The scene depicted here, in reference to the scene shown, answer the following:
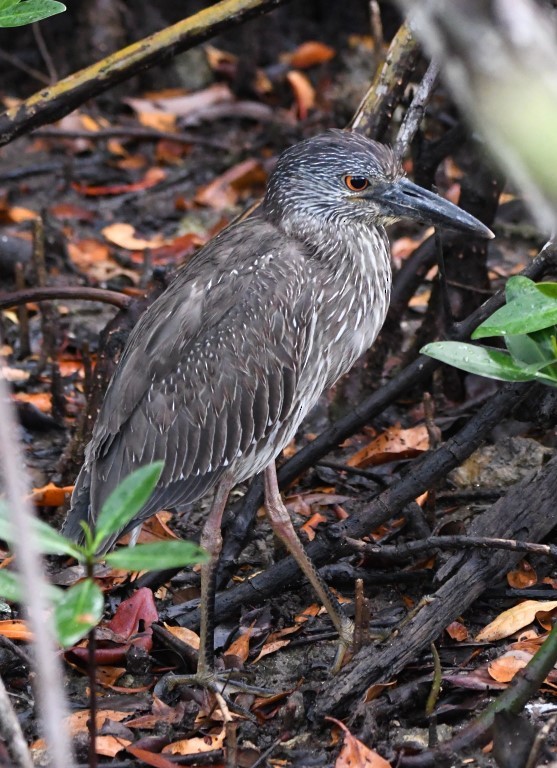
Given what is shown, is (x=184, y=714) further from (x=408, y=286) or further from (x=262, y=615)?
(x=408, y=286)

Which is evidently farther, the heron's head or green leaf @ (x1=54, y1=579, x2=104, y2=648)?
the heron's head

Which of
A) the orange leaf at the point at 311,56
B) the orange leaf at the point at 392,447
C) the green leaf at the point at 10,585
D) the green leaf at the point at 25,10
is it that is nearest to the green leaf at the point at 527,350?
the green leaf at the point at 10,585

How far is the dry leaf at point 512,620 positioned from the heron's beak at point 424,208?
4.38 feet

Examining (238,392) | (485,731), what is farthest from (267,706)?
(238,392)

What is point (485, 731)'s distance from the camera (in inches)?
118

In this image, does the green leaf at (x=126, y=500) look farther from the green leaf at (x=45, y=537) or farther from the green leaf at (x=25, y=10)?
the green leaf at (x=25, y=10)

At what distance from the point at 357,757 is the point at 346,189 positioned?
6.93ft

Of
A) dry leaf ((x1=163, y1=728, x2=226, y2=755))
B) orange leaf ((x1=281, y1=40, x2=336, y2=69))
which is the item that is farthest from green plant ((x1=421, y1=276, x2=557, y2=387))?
orange leaf ((x1=281, y1=40, x2=336, y2=69))

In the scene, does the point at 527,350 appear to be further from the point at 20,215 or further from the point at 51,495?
the point at 20,215

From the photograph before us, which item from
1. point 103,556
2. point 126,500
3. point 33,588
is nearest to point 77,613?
point 103,556

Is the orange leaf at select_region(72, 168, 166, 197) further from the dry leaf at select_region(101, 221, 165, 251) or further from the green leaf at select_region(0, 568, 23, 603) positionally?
the green leaf at select_region(0, 568, 23, 603)

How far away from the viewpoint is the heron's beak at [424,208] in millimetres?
3920

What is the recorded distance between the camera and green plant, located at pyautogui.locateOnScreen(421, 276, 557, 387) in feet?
9.07

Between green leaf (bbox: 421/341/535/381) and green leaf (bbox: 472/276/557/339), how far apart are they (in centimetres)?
8
